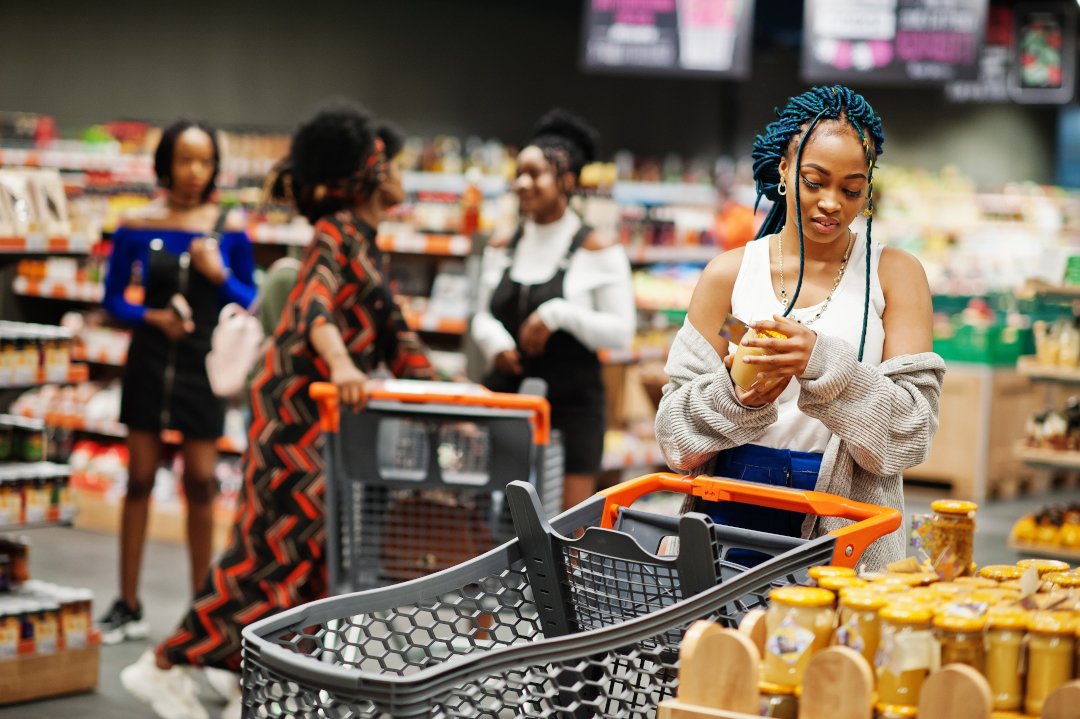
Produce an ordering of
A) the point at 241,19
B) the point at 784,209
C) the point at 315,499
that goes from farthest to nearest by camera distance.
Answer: the point at 241,19 < the point at 315,499 < the point at 784,209

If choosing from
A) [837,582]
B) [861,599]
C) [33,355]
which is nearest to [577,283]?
[33,355]

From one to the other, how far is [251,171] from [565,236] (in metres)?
4.74

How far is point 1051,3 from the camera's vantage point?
12477mm

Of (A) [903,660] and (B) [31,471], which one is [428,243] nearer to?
(B) [31,471]

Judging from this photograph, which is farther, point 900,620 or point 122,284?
point 122,284

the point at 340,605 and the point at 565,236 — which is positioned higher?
Result: the point at 565,236

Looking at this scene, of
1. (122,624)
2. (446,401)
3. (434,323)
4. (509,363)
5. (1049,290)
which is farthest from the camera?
(434,323)

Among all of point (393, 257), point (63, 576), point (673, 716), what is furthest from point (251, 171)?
point (673, 716)

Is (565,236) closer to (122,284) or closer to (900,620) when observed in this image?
(122,284)

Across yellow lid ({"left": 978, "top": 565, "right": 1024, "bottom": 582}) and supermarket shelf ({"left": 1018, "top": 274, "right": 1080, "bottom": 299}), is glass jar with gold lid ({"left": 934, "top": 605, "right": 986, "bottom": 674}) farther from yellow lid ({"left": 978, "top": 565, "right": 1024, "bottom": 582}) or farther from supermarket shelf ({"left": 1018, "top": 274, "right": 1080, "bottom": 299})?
supermarket shelf ({"left": 1018, "top": 274, "right": 1080, "bottom": 299})

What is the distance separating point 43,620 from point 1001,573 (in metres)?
3.43

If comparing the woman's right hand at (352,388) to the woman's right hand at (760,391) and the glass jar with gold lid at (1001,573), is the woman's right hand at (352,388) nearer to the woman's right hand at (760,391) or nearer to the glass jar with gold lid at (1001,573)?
the woman's right hand at (760,391)

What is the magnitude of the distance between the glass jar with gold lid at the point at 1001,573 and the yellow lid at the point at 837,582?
30cm

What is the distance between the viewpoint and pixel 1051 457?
696 cm
